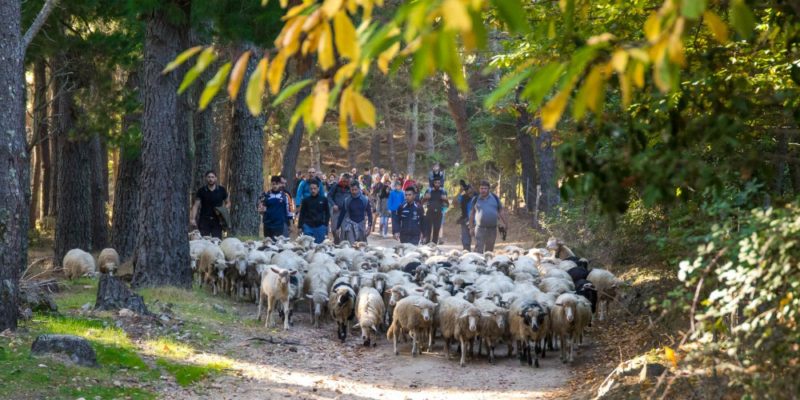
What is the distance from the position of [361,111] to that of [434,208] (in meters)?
22.3

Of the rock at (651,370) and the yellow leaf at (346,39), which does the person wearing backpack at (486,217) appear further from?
the yellow leaf at (346,39)

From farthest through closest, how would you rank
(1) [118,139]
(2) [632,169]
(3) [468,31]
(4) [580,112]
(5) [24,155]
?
(1) [118,139]
(5) [24,155]
(2) [632,169]
(4) [580,112]
(3) [468,31]

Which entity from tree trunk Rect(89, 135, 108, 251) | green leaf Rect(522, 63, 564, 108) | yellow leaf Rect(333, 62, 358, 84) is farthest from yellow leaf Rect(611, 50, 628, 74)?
tree trunk Rect(89, 135, 108, 251)

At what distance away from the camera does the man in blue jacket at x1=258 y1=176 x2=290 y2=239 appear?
21797 mm

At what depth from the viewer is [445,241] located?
33344 millimetres

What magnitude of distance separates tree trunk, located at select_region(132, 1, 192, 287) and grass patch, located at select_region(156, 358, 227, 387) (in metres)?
5.17

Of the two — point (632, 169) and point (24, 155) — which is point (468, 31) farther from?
point (24, 155)

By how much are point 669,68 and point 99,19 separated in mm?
20421

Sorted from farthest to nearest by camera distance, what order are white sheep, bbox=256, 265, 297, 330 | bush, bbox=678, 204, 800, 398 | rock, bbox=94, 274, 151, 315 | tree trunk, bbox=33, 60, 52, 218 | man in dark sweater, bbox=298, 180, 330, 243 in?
tree trunk, bbox=33, 60, 52, 218 < man in dark sweater, bbox=298, 180, 330, 243 < white sheep, bbox=256, 265, 297, 330 < rock, bbox=94, 274, 151, 315 < bush, bbox=678, 204, 800, 398

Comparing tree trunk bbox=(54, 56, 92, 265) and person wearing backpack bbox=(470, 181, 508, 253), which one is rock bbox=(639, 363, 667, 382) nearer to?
person wearing backpack bbox=(470, 181, 508, 253)

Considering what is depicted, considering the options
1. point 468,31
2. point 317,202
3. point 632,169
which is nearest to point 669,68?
point 468,31

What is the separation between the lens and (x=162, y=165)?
50.3ft

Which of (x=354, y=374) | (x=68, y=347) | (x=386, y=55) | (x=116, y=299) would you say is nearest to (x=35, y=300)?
(x=116, y=299)

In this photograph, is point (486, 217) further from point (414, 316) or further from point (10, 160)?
point (10, 160)
